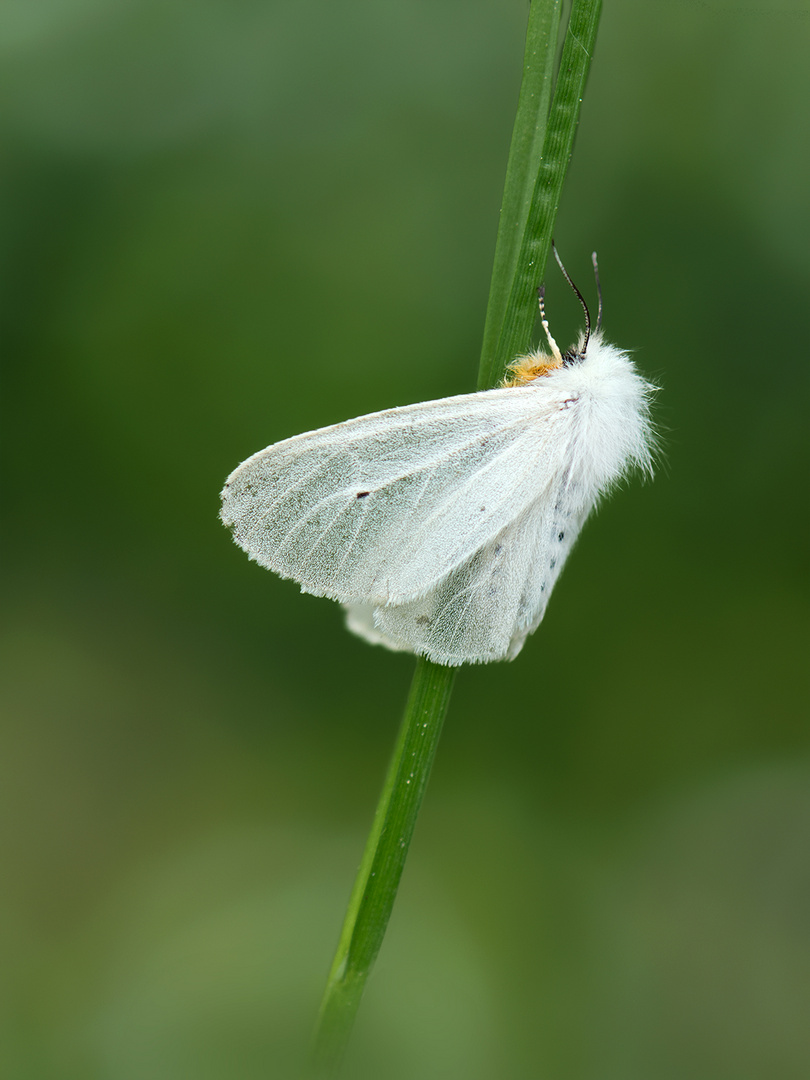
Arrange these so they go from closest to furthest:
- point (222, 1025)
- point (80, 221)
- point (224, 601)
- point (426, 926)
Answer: point (222, 1025)
point (426, 926)
point (80, 221)
point (224, 601)

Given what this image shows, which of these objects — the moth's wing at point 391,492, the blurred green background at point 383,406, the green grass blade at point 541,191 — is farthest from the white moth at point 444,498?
the blurred green background at point 383,406

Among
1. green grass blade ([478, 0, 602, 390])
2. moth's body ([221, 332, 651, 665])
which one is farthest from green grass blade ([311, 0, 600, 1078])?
moth's body ([221, 332, 651, 665])

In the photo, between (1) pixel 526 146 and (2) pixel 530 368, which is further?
(2) pixel 530 368

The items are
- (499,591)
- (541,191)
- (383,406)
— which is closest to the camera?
(541,191)

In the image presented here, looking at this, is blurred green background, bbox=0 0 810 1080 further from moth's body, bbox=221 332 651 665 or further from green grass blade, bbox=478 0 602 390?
green grass blade, bbox=478 0 602 390

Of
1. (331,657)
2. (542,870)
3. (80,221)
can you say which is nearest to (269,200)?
(80,221)

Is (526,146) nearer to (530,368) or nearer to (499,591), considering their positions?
(530,368)

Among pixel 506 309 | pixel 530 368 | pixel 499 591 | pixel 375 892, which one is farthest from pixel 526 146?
pixel 375 892

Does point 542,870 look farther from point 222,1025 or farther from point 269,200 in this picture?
point 269,200
